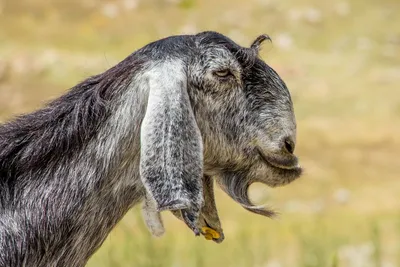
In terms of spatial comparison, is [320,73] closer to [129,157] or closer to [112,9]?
[112,9]

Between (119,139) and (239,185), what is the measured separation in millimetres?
605

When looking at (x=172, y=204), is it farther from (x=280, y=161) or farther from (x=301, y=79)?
(x=301, y=79)

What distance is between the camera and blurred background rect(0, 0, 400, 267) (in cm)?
1059

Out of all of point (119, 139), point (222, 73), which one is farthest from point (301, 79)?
point (119, 139)

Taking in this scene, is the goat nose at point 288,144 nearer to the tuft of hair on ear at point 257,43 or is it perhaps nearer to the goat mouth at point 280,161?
the goat mouth at point 280,161

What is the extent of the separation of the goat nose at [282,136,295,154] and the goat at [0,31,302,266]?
1cm

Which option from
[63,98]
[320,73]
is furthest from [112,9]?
[63,98]

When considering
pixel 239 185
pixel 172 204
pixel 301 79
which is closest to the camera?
pixel 172 204

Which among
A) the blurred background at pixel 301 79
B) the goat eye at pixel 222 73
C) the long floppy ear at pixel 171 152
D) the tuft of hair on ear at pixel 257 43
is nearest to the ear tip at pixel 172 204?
the long floppy ear at pixel 171 152

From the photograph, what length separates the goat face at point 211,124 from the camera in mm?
3867

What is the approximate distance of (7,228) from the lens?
408cm

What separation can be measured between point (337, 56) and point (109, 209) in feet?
38.8

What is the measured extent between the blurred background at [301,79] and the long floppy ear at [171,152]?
182 inches

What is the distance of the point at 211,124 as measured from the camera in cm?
421
